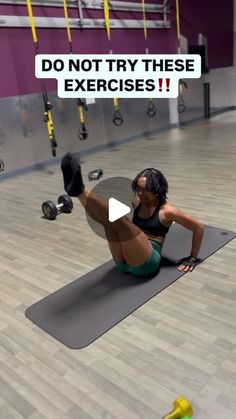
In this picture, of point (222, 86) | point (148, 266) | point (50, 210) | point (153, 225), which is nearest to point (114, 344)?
point (148, 266)

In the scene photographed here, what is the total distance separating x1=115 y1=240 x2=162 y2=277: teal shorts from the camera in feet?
Answer: 6.63

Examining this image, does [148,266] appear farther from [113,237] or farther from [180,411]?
[180,411]

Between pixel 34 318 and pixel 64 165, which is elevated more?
pixel 64 165

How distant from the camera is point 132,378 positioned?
4.88ft

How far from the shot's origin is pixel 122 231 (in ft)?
6.01

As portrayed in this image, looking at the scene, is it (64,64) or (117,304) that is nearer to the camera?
(117,304)

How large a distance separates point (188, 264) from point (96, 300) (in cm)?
60

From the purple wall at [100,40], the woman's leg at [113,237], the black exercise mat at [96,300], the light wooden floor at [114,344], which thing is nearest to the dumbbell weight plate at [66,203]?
the light wooden floor at [114,344]

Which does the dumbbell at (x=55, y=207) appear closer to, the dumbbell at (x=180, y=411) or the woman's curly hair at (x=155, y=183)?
the woman's curly hair at (x=155, y=183)

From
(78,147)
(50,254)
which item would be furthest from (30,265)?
(78,147)

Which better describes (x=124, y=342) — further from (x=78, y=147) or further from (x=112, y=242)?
(x=78, y=147)

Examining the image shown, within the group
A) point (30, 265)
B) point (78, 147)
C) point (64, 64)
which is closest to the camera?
point (30, 265)

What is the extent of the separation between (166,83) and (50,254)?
4167 millimetres

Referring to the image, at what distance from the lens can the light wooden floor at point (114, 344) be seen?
4.56 feet
